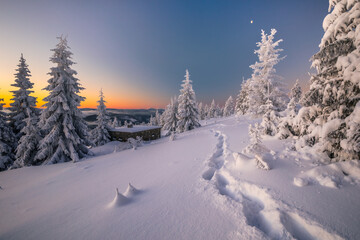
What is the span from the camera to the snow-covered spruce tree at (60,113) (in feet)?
43.9

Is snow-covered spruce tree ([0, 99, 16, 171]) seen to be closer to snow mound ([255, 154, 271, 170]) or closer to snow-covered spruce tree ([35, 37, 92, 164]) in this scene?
snow-covered spruce tree ([35, 37, 92, 164])

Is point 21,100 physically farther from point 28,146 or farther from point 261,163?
point 261,163

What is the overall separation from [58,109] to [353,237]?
19.1m

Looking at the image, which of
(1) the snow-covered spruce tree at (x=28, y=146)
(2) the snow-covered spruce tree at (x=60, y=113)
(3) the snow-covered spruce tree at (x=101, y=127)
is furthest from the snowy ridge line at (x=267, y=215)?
(3) the snow-covered spruce tree at (x=101, y=127)

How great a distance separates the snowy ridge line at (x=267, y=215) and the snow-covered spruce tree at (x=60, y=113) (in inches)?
599

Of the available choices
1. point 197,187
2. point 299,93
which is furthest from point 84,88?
point 299,93

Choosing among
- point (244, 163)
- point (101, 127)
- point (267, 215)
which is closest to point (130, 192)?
point (267, 215)

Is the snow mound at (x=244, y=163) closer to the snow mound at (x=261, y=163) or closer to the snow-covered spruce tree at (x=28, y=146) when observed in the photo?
the snow mound at (x=261, y=163)

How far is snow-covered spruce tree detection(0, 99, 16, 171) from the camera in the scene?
14.0 m

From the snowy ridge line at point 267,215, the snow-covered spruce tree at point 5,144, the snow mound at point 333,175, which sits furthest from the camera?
the snow-covered spruce tree at point 5,144

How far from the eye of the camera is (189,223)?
3.11 metres

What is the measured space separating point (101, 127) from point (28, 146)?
587 inches

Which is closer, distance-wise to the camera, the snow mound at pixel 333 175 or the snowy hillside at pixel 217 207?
the snowy hillside at pixel 217 207

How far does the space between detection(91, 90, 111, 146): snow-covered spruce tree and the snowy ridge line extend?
94.9 feet
